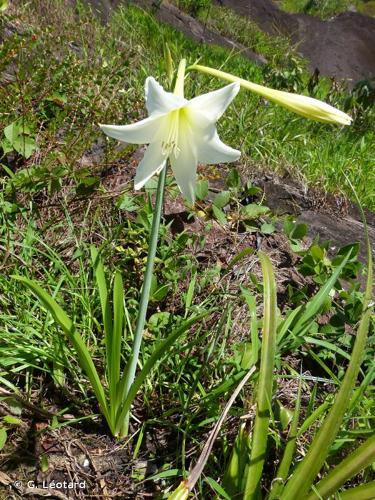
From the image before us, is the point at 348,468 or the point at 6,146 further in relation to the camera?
the point at 6,146

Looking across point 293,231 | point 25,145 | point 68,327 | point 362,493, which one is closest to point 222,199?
point 293,231

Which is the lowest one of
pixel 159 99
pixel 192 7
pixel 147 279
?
pixel 147 279

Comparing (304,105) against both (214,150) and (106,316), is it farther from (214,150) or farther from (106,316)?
(106,316)

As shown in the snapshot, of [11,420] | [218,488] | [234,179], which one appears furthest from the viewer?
[234,179]

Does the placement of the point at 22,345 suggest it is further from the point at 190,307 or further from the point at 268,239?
the point at 268,239

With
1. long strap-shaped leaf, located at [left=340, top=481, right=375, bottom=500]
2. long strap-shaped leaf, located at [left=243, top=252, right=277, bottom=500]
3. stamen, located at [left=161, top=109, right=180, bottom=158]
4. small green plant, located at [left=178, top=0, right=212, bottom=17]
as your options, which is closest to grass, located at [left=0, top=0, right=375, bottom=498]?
long strap-shaped leaf, located at [left=243, top=252, right=277, bottom=500]

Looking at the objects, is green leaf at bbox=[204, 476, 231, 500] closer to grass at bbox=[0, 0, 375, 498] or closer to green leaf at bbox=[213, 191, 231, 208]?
grass at bbox=[0, 0, 375, 498]

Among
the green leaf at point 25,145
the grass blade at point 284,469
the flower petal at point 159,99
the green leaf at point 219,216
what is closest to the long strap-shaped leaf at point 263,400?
the grass blade at point 284,469
